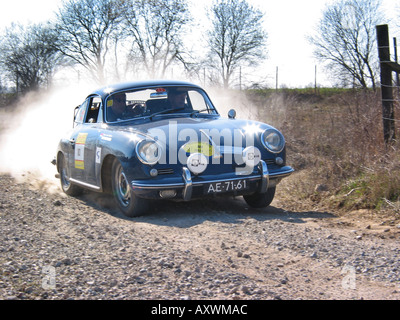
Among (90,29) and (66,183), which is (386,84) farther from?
(90,29)

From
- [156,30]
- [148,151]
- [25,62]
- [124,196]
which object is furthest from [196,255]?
[25,62]

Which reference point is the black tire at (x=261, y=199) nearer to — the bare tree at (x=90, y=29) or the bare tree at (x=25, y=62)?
the bare tree at (x=90, y=29)

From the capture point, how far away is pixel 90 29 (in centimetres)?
2550

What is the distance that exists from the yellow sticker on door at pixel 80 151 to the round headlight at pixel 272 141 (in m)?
2.53

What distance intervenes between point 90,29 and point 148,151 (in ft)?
71.2

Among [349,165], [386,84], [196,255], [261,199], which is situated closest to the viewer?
[196,255]

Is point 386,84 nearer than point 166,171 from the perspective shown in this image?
No

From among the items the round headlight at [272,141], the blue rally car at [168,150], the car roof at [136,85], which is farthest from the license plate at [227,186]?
the car roof at [136,85]

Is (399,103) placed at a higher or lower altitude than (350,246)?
higher

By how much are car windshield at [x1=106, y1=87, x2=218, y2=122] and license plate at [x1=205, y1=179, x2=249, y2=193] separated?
58.9 inches
